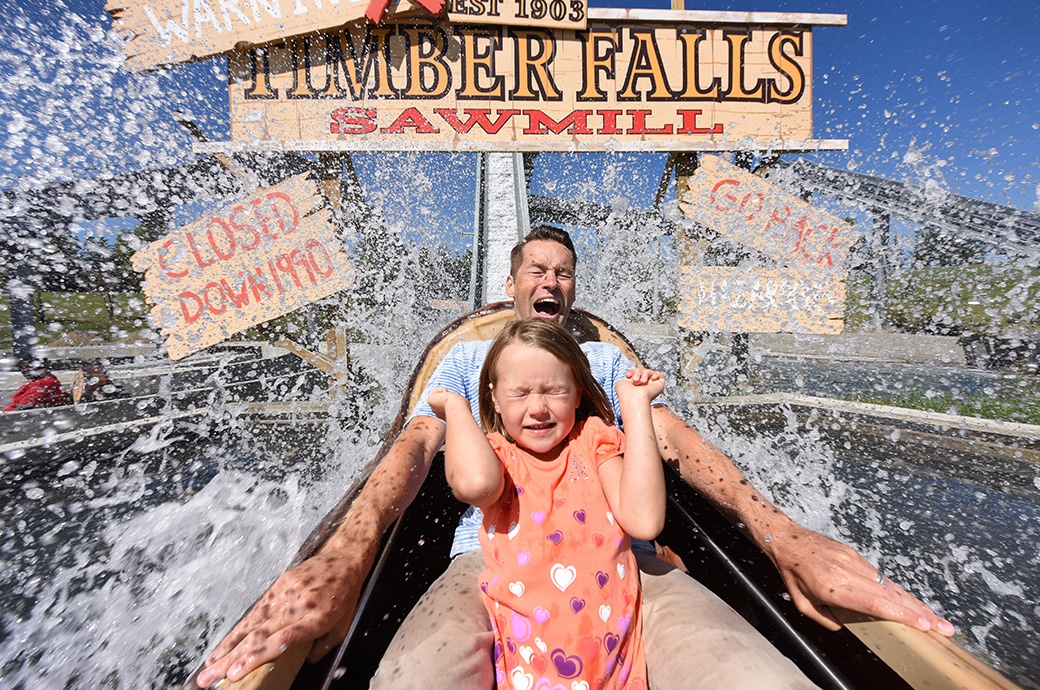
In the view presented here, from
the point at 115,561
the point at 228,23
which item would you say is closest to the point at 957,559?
the point at 115,561

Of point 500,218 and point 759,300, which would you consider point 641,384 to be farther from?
point 500,218

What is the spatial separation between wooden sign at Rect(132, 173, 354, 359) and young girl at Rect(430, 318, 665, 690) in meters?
Result: 3.16

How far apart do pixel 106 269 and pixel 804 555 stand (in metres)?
24.2

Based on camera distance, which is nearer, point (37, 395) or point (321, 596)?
point (321, 596)

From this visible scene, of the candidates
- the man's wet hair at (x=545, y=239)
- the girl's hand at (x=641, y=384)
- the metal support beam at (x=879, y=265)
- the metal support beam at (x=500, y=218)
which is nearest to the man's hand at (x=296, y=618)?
the girl's hand at (x=641, y=384)

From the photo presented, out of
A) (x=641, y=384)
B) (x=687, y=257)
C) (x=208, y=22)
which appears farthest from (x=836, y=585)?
(x=208, y=22)

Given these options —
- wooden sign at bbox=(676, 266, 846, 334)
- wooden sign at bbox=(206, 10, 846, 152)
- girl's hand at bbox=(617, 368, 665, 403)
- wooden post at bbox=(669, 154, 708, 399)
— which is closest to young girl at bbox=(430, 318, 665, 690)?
girl's hand at bbox=(617, 368, 665, 403)

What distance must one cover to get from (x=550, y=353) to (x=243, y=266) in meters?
3.47

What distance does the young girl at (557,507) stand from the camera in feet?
3.22

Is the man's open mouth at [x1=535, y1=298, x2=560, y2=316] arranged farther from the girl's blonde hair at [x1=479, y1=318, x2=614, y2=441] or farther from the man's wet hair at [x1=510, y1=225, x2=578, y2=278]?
the girl's blonde hair at [x1=479, y1=318, x2=614, y2=441]

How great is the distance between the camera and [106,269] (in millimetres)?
18344

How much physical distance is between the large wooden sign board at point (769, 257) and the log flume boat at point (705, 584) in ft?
8.60

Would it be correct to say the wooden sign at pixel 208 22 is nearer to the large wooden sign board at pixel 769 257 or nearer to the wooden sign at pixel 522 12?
the wooden sign at pixel 522 12

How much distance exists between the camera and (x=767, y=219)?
169 inches
